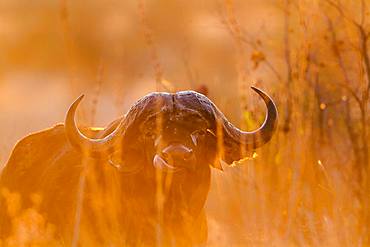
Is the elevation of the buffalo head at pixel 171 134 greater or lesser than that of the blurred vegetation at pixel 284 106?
greater

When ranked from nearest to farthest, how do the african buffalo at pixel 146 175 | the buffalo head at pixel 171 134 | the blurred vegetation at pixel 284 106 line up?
1. the buffalo head at pixel 171 134
2. the african buffalo at pixel 146 175
3. the blurred vegetation at pixel 284 106

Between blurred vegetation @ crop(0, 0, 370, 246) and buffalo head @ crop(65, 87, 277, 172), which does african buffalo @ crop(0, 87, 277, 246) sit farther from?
blurred vegetation @ crop(0, 0, 370, 246)

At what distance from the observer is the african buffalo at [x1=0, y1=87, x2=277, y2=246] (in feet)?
21.8

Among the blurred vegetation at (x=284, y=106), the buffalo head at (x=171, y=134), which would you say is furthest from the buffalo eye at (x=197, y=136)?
the blurred vegetation at (x=284, y=106)

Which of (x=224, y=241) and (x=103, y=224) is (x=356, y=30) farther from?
(x=103, y=224)

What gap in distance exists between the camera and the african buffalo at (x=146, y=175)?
21.8 ft

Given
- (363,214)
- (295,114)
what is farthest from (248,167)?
(363,214)

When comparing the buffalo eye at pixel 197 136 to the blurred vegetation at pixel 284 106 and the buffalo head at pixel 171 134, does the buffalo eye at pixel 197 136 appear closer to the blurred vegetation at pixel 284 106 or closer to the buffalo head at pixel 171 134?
the buffalo head at pixel 171 134

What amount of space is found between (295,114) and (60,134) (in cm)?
165

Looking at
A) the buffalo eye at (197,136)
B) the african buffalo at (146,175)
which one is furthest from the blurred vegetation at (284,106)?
the buffalo eye at (197,136)

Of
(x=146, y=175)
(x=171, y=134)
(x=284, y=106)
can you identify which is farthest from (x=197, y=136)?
(x=284, y=106)

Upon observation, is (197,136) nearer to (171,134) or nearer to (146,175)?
(171,134)

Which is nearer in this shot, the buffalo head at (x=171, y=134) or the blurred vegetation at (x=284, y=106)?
the buffalo head at (x=171, y=134)

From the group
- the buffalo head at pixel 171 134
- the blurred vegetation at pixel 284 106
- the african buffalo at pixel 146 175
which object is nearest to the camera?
the buffalo head at pixel 171 134
